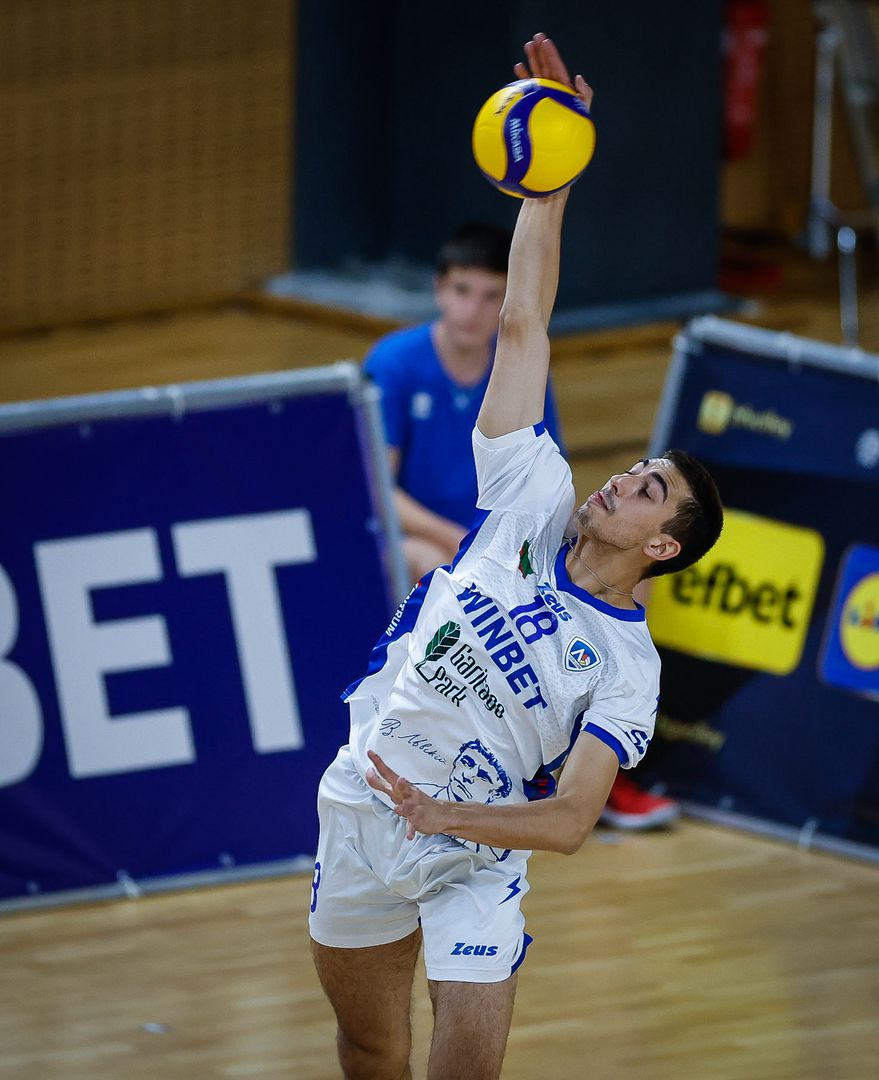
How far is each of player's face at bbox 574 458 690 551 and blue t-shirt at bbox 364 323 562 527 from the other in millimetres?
2595

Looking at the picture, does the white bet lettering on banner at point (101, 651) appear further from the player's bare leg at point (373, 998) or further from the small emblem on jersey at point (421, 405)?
the player's bare leg at point (373, 998)

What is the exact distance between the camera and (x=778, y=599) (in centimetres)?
618

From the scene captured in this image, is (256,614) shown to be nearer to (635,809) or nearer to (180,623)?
(180,623)

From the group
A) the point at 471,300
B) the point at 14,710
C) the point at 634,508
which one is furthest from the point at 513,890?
the point at 471,300

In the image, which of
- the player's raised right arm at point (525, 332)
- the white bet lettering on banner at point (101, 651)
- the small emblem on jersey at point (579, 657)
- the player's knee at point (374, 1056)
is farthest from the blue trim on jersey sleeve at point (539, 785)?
the white bet lettering on banner at point (101, 651)

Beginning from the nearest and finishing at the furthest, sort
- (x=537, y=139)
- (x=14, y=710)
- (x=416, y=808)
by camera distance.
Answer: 1. (x=416, y=808)
2. (x=537, y=139)
3. (x=14, y=710)

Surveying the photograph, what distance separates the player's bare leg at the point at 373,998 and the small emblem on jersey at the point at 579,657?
71cm

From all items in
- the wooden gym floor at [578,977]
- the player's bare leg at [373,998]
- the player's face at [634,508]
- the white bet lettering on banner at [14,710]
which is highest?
the player's face at [634,508]

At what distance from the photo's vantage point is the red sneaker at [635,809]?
619cm

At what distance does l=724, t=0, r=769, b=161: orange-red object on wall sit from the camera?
44.0ft

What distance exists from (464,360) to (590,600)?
271cm

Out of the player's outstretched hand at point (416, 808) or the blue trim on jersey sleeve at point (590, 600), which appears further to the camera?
the blue trim on jersey sleeve at point (590, 600)

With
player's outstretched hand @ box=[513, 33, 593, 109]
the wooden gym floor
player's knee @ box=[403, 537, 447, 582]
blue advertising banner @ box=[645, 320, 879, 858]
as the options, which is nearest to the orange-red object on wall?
blue advertising banner @ box=[645, 320, 879, 858]

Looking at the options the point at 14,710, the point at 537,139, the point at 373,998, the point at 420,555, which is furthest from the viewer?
the point at 420,555
